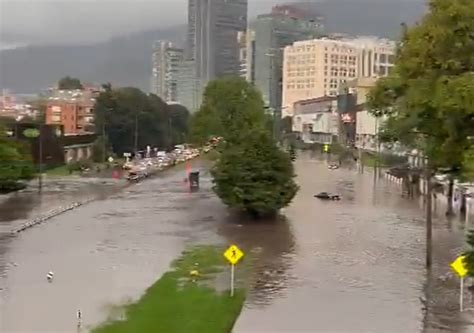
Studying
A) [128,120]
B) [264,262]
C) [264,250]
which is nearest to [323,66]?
[128,120]

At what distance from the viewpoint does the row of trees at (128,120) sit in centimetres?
8175

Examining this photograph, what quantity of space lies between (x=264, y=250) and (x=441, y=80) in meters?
8.80

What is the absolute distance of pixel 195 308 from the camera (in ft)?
52.6

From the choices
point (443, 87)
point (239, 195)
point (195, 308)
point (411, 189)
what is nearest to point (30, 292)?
point (195, 308)

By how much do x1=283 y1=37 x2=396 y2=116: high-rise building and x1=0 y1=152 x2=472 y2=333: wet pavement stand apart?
128 meters

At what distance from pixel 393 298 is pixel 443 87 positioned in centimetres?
450

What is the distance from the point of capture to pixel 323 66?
546 feet

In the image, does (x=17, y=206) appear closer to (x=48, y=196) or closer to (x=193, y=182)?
(x=48, y=196)

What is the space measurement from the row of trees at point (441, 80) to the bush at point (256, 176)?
12.3m

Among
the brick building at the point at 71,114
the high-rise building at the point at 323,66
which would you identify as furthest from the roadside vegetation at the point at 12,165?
the high-rise building at the point at 323,66

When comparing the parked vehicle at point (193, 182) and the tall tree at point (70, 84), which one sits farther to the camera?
the tall tree at point (70, 84)

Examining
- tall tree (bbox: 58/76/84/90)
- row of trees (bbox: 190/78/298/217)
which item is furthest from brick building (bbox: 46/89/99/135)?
row of trees (bbox: 190/78/298/217)

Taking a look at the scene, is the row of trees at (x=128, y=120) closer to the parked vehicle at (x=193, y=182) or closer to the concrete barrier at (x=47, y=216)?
the parked vehicle at (x=193, y=182)

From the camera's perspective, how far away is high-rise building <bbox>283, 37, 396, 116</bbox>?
165875 millimetres
